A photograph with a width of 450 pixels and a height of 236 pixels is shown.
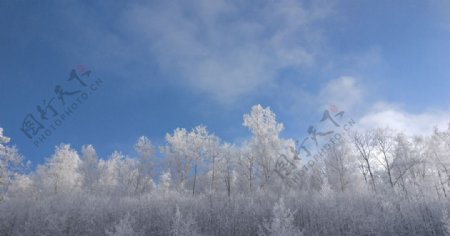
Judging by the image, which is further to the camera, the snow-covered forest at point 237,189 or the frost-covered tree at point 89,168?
the frost-covered tree at point 89,168

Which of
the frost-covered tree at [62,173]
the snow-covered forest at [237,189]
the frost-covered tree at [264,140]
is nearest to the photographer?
the snow-covered forest at [237,189]

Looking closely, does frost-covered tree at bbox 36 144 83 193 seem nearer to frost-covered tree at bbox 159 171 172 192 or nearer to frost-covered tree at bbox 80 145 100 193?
frost-covered tree at bbox 80 145 100 193

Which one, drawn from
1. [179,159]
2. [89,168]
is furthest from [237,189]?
[89,168]

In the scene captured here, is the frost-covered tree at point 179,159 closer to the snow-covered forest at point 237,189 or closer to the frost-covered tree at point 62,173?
the snow-covered forest at point 237,189

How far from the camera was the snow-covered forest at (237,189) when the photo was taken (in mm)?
13352

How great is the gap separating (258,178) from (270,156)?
4628 millimetres

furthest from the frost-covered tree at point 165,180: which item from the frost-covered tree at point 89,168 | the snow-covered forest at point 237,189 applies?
the frost-covered tree at point 89,168

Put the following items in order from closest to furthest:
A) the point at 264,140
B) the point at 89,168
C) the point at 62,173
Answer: the point at 264,140
the point at 62,173
the point at 89,168

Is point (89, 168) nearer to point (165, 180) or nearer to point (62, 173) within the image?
point (62, 173)

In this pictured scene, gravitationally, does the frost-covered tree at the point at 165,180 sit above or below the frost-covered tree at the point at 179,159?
below

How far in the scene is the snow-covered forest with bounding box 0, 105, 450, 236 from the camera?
13352mm

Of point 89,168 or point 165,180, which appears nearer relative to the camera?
point 165,180

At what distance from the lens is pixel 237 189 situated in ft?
117

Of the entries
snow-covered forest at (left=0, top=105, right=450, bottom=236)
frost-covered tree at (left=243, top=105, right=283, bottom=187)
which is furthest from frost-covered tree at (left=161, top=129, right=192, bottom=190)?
frost-covered tree at (left=243, top=105, right=283, bottom=187)
